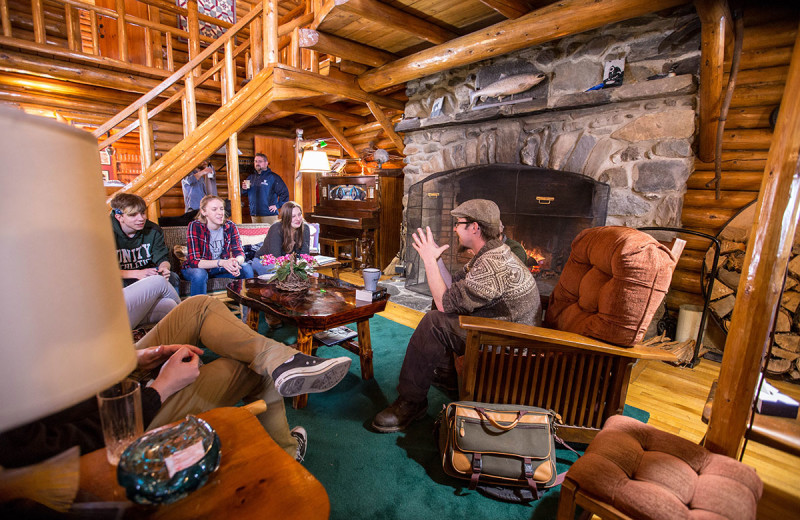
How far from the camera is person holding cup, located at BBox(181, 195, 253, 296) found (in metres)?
3.05

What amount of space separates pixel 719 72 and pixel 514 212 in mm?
1713

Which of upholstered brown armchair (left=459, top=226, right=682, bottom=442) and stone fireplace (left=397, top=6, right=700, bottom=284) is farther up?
stone fireplace (left=397, top=6, right=700, bottom=284)

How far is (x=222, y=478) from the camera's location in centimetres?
85

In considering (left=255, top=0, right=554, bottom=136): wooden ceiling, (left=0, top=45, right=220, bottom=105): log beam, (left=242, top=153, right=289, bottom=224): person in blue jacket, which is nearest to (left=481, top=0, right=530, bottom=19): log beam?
(left=255, top=0, right=554, bottom=136): wooden ceiling

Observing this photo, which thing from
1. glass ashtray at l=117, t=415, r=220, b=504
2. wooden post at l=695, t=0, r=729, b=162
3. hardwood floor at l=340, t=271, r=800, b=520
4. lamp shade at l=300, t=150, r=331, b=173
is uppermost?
wooden post at l=695, t=0, r=729, b=162

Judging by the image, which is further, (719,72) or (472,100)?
(472,100)

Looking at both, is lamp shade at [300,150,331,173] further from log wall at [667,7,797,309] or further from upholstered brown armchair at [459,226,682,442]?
log wall at [667,7,797,309]

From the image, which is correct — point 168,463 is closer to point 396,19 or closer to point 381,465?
point 381,465

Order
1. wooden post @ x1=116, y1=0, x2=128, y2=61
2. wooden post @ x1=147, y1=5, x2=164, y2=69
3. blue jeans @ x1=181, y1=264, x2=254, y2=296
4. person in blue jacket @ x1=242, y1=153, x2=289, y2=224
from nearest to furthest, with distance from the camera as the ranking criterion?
blue jeans @ x1=181, y1=264, x2=254, y2=296, wooden post @ x1=116, y1=0, x2=128, y2=61, wooden post @ x1=147, y1=5, x2=164, y2=69, person in blue jacket @ x1=242, y1=153, x2=289, y2=224

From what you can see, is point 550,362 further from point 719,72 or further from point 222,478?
point 719,72

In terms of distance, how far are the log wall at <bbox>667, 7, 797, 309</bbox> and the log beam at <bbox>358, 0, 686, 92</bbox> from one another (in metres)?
0.92

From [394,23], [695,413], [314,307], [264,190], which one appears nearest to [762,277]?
[695,413]

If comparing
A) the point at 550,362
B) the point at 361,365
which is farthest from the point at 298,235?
the point at 550,362

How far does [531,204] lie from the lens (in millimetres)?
3418
